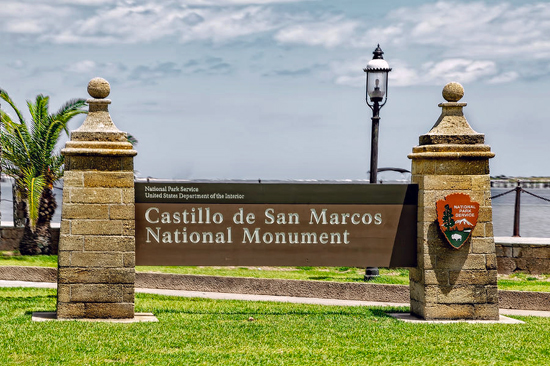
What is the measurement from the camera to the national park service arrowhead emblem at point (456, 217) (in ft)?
34.0

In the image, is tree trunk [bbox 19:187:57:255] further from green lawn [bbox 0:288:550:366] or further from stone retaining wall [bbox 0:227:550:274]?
stone retaining wall [bbox 0:227:550:274]

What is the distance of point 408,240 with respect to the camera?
1077 cm

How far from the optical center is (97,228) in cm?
982

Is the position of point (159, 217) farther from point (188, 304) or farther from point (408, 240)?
point (408, 240)

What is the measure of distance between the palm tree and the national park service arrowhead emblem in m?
11.6

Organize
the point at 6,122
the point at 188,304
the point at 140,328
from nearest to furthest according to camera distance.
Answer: the point at 140,328 → the point at 188,304 → the point at 6,122

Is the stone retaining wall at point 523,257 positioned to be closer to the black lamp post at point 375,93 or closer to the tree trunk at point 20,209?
the black lamp post at point 375,93

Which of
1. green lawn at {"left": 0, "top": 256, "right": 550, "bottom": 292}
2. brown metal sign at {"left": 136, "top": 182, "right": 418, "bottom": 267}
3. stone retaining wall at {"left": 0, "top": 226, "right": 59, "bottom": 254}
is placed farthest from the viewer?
stone retaining wall at {"left": 0, "top": 226, "right": 59, "bottom": 254}

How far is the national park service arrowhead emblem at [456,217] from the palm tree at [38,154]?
38.1 feet

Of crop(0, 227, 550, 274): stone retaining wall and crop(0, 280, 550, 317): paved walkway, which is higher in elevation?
crop(0, 227, 550, 274): stone retaining wall

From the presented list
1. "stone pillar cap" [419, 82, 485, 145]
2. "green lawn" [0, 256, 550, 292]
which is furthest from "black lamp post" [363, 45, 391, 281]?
"stone pillar cap" [419, 82, 485, 145]

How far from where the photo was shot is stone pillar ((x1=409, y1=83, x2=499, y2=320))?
34.2 ft

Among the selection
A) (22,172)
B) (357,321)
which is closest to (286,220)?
(357,321)

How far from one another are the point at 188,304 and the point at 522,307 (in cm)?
545
